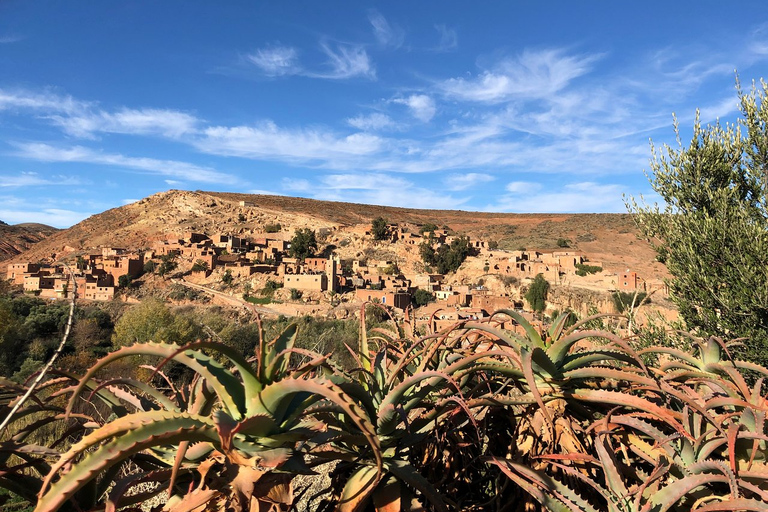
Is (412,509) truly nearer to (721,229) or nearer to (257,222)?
(721,229)

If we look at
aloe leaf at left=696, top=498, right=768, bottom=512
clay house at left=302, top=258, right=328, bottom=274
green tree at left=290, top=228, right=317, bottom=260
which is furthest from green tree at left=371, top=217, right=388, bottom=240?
aloe leaf at left=696, top=498, right=768, bottom=512

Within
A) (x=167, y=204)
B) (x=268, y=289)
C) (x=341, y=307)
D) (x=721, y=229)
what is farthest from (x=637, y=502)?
(x=167, y=204)

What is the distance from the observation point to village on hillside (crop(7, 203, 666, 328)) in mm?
34188

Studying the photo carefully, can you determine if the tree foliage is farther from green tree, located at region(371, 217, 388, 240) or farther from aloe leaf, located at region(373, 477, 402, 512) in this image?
aloe leaf, located at region(373, 477, 402, 512)

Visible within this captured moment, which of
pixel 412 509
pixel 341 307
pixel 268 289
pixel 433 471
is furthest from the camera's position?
pixel 268 289

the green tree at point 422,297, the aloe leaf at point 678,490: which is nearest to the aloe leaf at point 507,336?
the aloe leaf at point 678,490

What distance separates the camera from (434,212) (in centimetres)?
8862

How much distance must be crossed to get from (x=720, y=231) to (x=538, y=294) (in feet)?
95.3

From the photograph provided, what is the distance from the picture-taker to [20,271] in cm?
3806

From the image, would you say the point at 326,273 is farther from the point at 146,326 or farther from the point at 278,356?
the point at 278,356

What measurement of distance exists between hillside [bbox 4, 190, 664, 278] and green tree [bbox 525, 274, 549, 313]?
40.0ft

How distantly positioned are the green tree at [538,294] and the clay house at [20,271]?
39511mm

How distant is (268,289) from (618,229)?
1821 inches

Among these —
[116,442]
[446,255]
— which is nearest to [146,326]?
[116,442]
